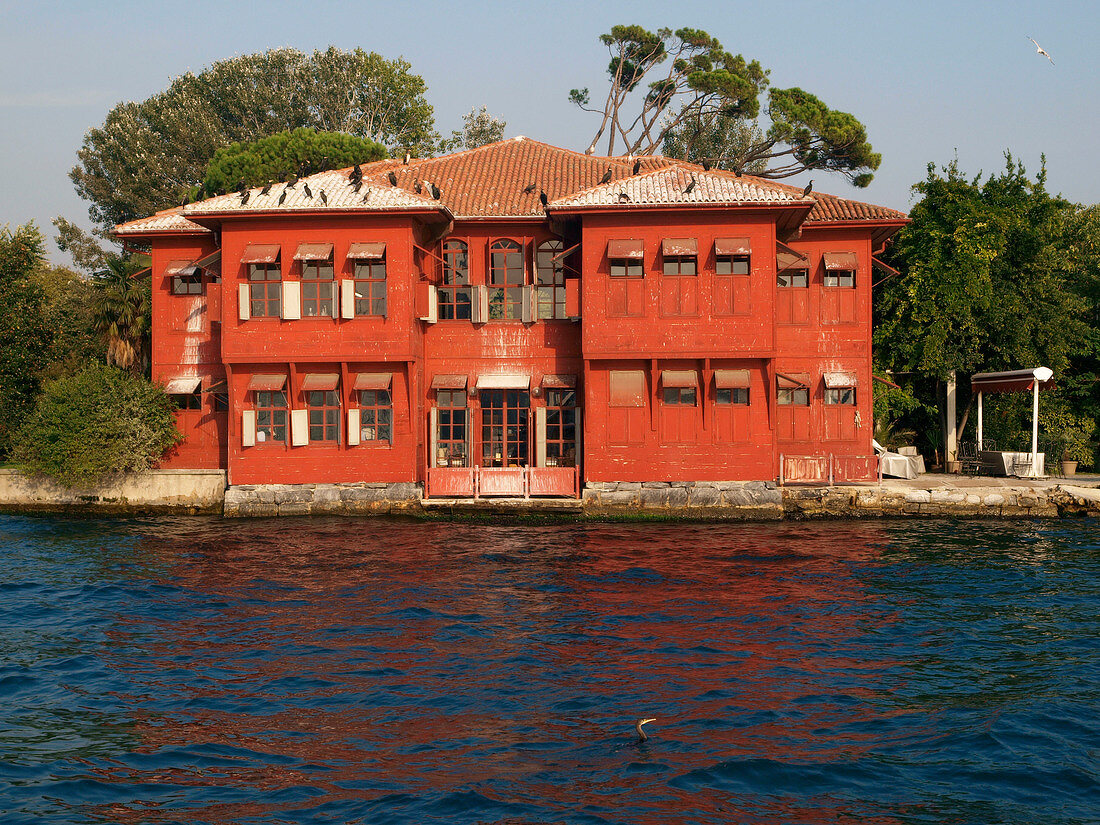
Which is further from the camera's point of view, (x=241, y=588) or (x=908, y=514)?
(x=908, y=514)

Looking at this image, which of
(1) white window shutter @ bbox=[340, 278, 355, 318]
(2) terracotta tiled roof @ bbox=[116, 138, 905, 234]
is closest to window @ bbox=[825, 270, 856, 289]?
(2) terracotta tiled roof @ bbox=[116, 138, 905, 234]

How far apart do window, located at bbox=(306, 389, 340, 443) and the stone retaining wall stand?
284 cm

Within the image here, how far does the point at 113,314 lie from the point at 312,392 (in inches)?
299

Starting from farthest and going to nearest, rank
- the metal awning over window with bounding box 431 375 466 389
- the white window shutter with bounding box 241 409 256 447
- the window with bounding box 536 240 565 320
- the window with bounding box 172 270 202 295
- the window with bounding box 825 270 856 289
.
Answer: the window with bounding box 172 270 202 295, the window with bounding box 825 270 856 289, the window with bounding box 536 240 565 320, the metal awning over window with bounding box 431 375 466 389, the white window shutter with bounding box 241 409 256 447

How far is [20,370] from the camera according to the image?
1180 inches

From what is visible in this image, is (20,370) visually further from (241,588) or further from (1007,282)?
(1007,282)

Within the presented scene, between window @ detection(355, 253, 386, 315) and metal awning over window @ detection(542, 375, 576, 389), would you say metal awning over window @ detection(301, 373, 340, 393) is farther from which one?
metal awning over window @ detection(542, 375, 576, 389)

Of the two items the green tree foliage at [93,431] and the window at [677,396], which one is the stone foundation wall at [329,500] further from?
the window at [677,396]

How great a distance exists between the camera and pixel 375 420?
76.0 feet

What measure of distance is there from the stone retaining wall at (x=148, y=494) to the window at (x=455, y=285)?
23.4 feet

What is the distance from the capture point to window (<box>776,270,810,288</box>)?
2500cm

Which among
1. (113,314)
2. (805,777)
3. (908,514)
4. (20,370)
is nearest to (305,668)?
(805,777)

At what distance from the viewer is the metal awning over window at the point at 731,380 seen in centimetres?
2264

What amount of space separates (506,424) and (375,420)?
11.5 ft
